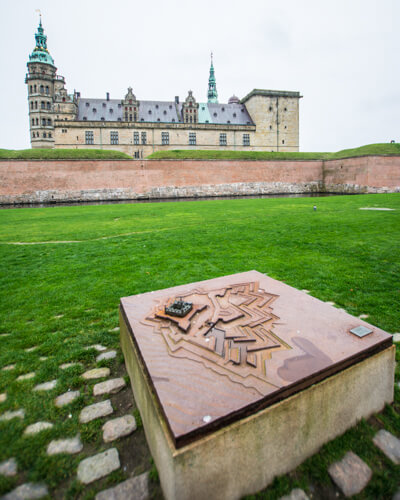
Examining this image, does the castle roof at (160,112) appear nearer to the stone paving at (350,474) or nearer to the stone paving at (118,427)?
the stone paving at (118,427)

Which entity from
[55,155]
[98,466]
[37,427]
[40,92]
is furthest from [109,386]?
[40,92]

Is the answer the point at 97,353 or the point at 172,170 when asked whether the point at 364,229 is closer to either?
the point at 97,353

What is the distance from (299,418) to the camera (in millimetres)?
1713

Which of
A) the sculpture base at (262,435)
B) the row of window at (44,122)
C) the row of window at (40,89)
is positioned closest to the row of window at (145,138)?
the row of window at (44,122)

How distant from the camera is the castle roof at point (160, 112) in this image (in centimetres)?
4709

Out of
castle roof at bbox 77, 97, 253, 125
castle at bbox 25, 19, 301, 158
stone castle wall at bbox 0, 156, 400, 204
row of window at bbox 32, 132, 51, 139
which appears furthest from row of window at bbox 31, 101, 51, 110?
stone castle wall at bbox 0, 156, 400, 204

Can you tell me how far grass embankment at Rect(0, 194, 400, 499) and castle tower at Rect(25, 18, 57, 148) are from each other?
47660mm

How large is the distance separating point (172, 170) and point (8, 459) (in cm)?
2955

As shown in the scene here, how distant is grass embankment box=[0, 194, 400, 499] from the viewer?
5.86 feet

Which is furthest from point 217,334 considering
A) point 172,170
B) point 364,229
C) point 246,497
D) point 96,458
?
point 172,170

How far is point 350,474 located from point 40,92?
61.2 metres

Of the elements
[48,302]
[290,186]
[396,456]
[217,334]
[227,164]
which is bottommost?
[396,456]

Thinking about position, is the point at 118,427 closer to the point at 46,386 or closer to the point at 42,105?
the point at 46,386

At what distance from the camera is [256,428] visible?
1551 millimetres
